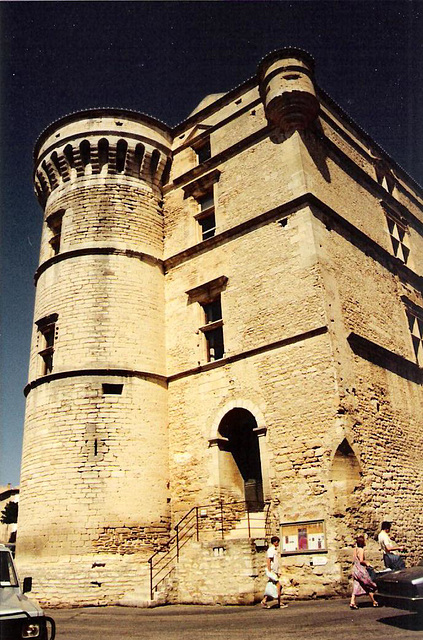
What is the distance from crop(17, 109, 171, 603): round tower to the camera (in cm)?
1366

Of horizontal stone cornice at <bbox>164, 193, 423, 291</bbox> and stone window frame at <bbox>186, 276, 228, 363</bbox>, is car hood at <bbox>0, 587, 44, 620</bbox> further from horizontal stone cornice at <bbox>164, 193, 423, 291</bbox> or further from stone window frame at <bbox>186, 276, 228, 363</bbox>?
horizontal stone cornice at <bbox>164, 193, 423, 291</bbox>

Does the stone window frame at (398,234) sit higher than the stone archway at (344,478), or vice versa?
the stone window frame at (398,234)

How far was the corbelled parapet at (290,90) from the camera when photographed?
50.9ft

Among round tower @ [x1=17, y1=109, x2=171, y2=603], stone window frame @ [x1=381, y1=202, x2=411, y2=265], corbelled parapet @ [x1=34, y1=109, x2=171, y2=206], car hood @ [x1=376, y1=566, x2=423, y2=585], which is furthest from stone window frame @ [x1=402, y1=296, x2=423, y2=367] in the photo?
car hood @ [x1=376, y1=566, x2=423, y2=585]

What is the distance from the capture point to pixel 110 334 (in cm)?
1595

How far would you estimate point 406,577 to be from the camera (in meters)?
7.80

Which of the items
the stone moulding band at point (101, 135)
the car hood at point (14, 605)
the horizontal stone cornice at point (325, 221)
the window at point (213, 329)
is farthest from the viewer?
the stone moulding band at point (101, 135)

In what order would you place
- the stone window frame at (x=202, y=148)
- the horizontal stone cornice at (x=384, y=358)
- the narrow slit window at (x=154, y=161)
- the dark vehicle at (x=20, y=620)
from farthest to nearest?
the narrow slit window at (x=154, y=161)
the stone window frame at (x=202, y=148)
the horizontal stone cornice at (x=384, y=358)
the dark vehicle at (x=20, y=620)

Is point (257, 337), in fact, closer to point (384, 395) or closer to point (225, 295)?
point (225, 295)

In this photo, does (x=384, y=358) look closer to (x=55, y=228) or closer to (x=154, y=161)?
(x=154, y=161)

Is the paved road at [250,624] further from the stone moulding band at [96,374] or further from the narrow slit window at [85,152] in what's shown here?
the narrow slit window at [85,152]

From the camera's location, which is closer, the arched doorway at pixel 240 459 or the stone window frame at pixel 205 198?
the arched doorway at pixel 240 459

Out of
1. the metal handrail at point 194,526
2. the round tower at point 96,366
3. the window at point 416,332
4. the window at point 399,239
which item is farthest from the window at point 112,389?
the window at point 399,239

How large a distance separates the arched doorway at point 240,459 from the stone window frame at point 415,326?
720 cm
